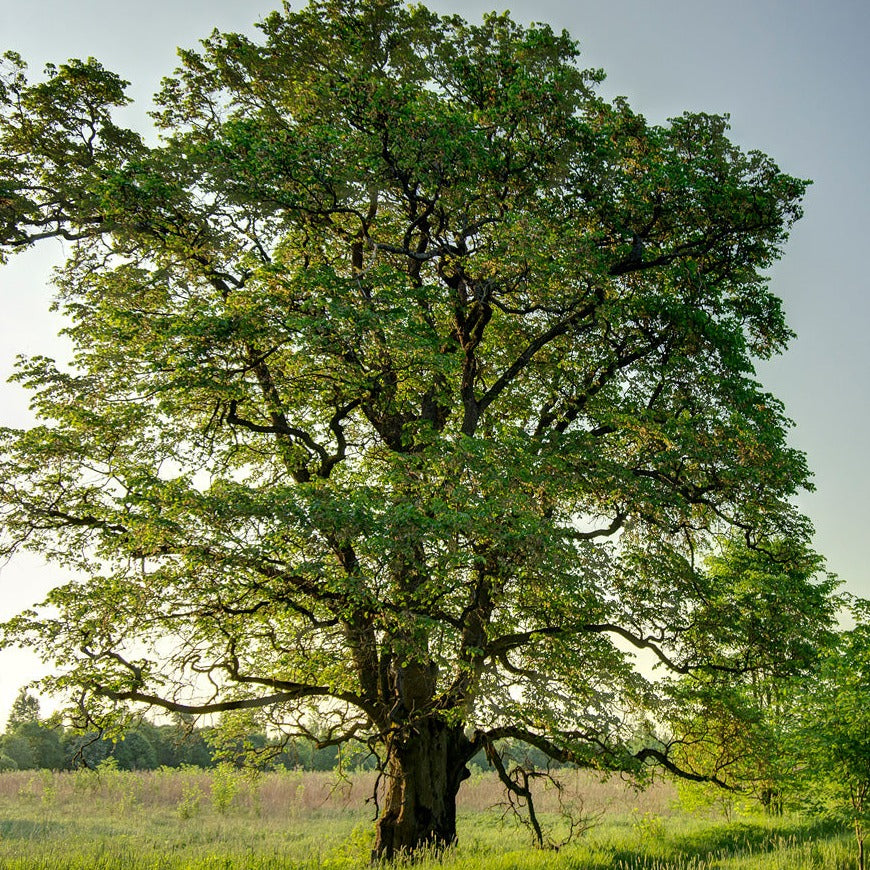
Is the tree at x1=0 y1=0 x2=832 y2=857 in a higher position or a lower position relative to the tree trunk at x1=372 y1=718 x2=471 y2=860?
higher

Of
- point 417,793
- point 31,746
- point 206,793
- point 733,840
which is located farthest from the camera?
point 31,746

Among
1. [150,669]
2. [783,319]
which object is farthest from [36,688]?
[783,319]

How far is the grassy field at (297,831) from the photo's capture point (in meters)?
11.7

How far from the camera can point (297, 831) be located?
2080 centimetres

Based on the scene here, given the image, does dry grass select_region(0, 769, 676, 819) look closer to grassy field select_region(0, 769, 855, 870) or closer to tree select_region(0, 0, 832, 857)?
grassy field select_region(0, 769, 855, 870)

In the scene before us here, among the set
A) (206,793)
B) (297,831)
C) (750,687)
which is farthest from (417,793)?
(206,793)

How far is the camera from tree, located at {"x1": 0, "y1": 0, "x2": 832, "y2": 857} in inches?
418

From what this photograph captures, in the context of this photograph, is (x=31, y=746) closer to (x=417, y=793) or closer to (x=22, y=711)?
(x=22, y=711)

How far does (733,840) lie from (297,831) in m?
12.4

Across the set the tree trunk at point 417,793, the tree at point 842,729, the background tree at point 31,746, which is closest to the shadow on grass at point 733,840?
the tree at point 842,729

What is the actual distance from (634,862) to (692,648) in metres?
4.19

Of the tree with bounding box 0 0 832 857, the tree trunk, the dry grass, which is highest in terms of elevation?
the tree with bounding box 0 0 832 857

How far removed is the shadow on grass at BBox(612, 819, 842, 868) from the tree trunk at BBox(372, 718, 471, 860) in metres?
3.46

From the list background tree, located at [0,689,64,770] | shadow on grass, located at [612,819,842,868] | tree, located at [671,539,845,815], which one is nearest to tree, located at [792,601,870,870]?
tree, located at [671,539,845,815]
